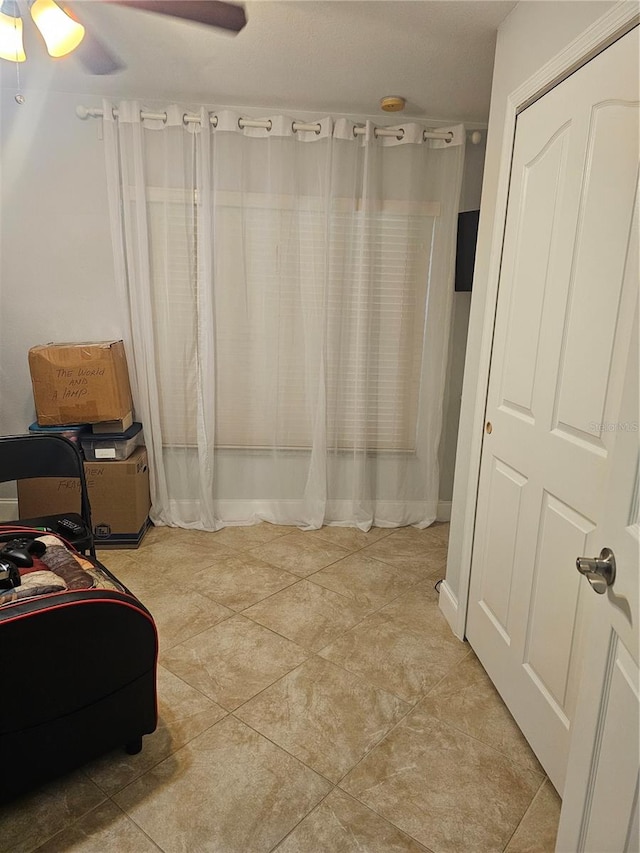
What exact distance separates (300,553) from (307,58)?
2.55 m

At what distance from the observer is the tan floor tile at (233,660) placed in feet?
6.66

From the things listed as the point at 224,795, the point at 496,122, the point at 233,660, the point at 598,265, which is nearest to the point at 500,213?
the point at 496,122

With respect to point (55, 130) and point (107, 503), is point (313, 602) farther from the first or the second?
point (55, 130)

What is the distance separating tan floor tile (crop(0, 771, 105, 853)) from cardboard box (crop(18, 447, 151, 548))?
5.31ft

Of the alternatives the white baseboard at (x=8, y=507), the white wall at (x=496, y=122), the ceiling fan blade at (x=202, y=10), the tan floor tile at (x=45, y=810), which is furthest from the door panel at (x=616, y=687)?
the white baseboard at (x=8, y=507)

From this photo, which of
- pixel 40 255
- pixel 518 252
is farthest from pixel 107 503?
pixel 518 252

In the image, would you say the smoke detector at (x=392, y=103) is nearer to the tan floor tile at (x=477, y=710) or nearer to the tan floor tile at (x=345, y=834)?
the tan floor tile at (x=477, y=710)

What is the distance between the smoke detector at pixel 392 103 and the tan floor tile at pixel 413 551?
8.28 feet

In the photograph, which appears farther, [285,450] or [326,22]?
[285,450]

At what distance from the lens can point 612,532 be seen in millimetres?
977

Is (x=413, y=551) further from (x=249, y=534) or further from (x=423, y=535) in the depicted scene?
(x=249, y=534)

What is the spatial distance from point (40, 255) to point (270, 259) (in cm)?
141

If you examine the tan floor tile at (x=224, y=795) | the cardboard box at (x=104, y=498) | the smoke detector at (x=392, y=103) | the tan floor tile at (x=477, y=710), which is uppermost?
the smoke detector at (x=392, y=103)

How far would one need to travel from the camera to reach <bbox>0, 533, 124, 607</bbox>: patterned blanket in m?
1.45
